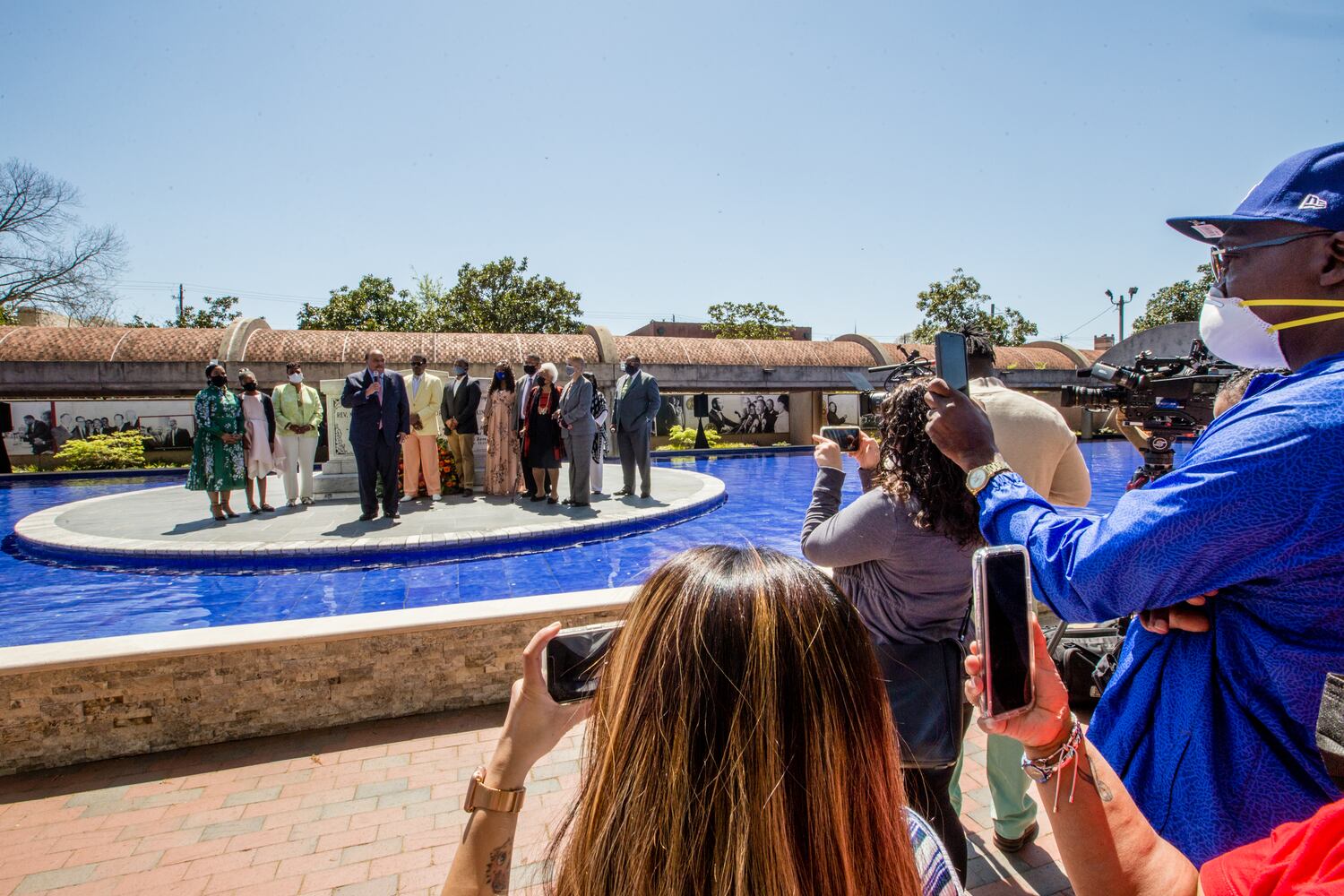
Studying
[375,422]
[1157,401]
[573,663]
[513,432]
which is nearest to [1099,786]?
[573,663]

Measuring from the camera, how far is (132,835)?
2.66m

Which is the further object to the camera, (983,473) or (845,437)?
(845,437)

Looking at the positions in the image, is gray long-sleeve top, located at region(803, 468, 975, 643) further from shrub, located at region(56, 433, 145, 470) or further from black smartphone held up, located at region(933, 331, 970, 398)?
shrub, located at region(56, 433, 145, 470)

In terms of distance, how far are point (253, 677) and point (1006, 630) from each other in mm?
3639

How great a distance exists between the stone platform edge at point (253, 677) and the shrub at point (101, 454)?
1724 cm

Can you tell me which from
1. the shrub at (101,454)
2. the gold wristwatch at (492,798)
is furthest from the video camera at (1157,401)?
the shrub at (101,454)

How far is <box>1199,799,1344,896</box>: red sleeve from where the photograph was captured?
73cm

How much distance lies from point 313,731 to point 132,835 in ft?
2.86

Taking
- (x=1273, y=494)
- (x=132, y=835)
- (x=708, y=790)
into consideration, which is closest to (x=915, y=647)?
(x=1273, y=494)

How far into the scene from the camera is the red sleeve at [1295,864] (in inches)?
28.6

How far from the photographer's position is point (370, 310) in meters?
35.8

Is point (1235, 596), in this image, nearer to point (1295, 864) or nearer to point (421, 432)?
point (1295, 864)

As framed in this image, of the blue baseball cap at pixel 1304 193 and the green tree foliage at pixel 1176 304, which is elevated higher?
the green tree foliage at pixel 1176 304

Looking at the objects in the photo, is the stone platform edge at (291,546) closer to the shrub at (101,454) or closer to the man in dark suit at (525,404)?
the man in dark suit at (525,404)
